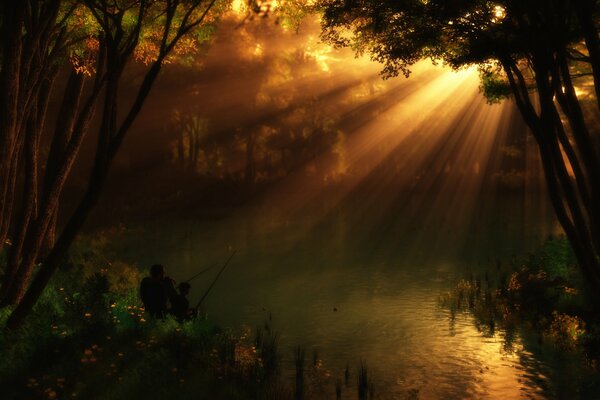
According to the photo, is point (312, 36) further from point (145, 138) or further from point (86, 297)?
point (86, 297)

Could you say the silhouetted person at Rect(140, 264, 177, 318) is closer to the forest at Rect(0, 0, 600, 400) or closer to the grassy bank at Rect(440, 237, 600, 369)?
the forest at Rect(0, 0, 600, 400)

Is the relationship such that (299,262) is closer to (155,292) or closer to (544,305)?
(544,305)

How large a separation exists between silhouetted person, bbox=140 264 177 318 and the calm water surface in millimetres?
2463

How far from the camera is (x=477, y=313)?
1406 cm

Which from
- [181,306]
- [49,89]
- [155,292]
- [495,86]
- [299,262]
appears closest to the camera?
[155,292]

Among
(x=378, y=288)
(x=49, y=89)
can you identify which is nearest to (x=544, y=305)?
(x=378, y=288)

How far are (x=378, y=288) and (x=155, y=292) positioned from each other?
8930 mm

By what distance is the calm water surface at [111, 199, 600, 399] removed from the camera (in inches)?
400

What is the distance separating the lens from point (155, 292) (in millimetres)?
10297

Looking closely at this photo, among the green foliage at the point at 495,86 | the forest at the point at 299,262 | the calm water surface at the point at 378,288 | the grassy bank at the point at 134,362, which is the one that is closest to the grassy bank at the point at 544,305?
the forest at the point at 299,262

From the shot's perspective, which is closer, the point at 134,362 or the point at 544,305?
the point at 134,362

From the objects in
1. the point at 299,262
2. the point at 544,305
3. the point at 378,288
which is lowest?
the point at 544,305

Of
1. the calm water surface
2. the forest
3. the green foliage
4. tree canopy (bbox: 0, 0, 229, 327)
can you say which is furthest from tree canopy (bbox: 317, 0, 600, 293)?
tree canopy (bbox: 0, 0, 229, 327)

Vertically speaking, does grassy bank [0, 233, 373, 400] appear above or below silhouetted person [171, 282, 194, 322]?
below
